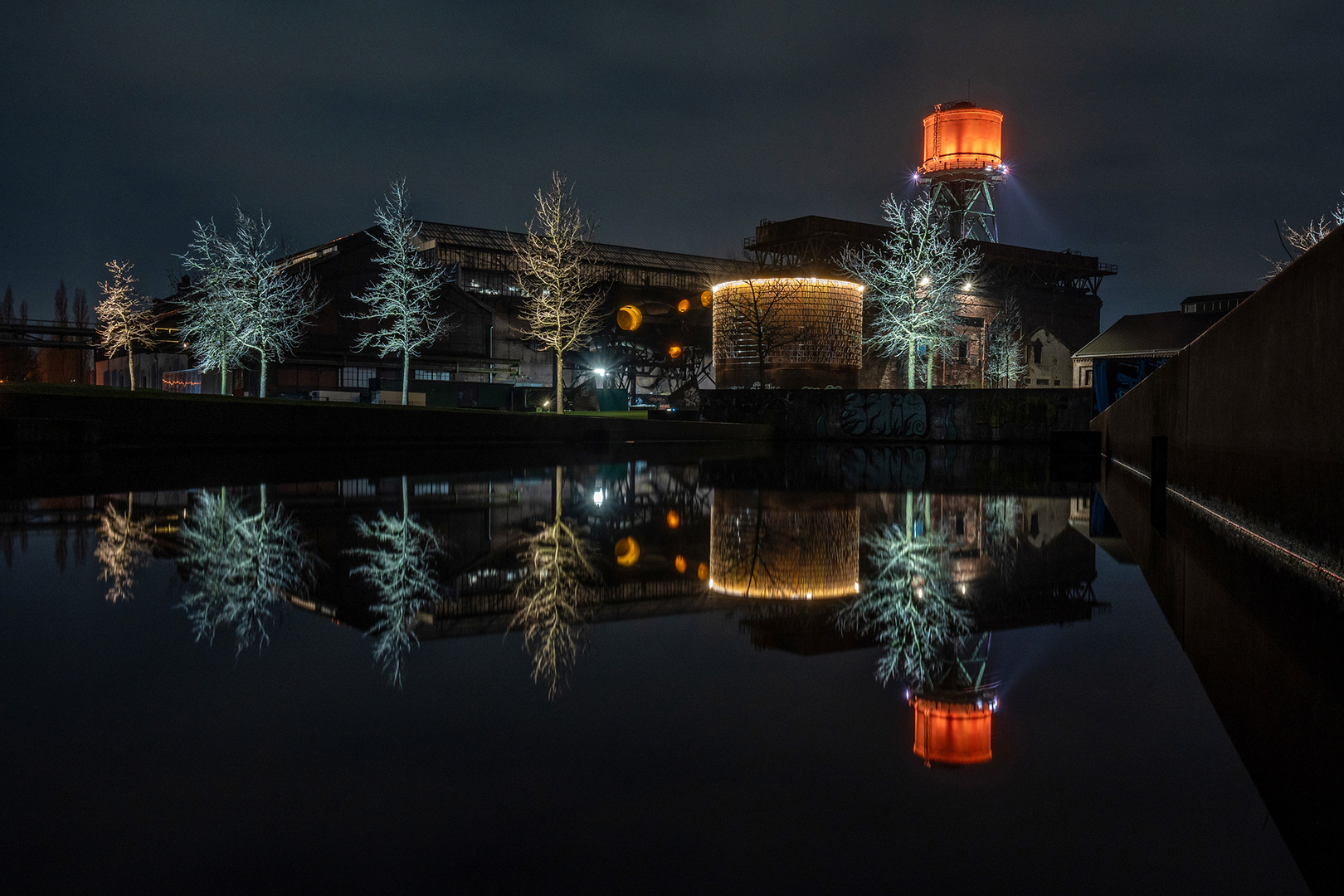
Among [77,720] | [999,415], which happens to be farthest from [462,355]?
[77,720]

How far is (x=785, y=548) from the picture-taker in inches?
255

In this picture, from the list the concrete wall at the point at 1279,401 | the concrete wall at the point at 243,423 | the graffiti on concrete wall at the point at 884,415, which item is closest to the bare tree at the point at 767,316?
the graffiti on concrete wall at the point at 884,415

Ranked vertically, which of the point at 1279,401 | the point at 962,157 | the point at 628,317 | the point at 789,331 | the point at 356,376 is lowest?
the point at 1279,401

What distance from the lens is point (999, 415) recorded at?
31.1m

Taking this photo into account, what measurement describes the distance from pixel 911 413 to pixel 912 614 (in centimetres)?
2912

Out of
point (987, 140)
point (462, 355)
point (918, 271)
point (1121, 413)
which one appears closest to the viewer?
point (1121, 413)

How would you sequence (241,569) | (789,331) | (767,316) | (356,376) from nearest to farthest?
(241,569), (767,316), (789,331), (356,376)

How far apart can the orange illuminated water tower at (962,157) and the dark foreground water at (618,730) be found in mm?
65001

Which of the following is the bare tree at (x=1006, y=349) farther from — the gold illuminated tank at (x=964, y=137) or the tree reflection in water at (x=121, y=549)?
the tree reflection in water at (x=121, y=549)

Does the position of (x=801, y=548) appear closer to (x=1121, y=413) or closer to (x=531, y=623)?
(x=531, y=623)

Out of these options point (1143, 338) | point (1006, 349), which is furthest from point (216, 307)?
point (1143, 338)

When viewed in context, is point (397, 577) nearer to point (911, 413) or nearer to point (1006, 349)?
point (911, 413)

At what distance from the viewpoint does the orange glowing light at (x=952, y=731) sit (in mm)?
2430

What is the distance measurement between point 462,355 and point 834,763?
49.1 m
